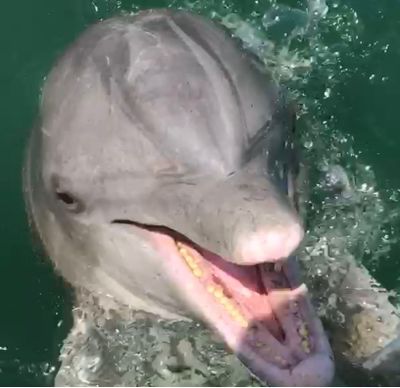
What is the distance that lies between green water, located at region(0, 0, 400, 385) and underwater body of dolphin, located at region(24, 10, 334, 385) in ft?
3.50

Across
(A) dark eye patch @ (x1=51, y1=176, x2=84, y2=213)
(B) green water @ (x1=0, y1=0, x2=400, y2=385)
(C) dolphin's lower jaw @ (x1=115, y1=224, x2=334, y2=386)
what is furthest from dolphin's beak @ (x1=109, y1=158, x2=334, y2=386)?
(B) green water @ (x1=0, y1=0, x2=400, y2=385)

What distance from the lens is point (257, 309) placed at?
15.7 feet

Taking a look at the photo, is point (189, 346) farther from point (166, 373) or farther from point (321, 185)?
point (321, 185)

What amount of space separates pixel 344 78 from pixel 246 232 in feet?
13.8

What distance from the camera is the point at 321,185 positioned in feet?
22.6

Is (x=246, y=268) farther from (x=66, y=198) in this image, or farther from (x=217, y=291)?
(x=66, y=198)

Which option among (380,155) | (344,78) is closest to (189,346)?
(380,155)

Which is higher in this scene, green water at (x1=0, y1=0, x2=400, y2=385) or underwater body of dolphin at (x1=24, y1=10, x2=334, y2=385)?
underwater body of dolphin at (x1=24, y1=10, x2=334, y2=385)

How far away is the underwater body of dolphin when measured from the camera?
4.64 m

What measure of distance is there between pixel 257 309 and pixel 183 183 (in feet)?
2.18

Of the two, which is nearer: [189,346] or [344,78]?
[189,346]

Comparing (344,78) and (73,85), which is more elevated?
(73,85)

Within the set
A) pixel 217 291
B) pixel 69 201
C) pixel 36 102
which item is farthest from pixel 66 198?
pixel 36 102

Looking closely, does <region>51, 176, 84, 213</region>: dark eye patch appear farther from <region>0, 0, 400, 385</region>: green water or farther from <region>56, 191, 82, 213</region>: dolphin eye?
<region>0, 0, 400, 385</region>: green water
